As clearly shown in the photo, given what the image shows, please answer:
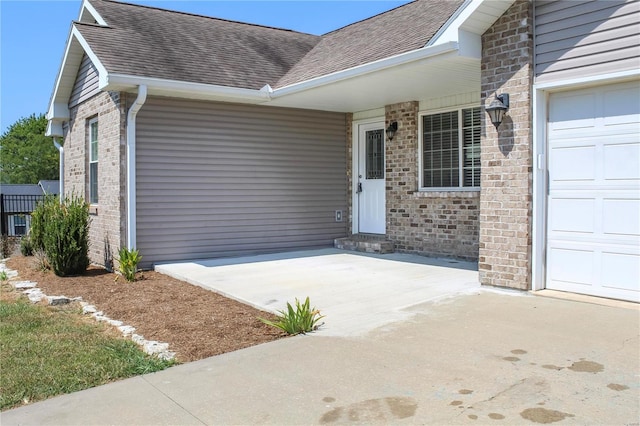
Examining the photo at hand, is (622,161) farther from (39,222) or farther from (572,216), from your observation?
(39,222)

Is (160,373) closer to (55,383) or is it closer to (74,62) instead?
(55,383)

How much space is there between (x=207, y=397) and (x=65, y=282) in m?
5.76

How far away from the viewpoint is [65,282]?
8.43 meters

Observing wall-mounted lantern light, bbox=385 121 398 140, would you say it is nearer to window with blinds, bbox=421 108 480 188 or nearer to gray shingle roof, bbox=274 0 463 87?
window with blinds, bbox=421 108 480 188

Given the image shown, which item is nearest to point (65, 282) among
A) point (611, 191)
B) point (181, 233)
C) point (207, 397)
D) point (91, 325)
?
point (181, 233)

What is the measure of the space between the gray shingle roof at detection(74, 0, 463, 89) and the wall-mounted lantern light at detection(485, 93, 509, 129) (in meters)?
1.28

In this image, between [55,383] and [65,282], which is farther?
[65,282]

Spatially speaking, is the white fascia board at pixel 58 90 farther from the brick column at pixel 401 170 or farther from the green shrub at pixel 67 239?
the brick column at pixel 401 170

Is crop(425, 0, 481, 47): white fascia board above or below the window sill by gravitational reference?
above

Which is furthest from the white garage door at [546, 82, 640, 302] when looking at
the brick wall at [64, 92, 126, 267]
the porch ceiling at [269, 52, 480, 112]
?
the brick wall at [64, 92, 126, 267]

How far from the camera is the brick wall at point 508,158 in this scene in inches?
243

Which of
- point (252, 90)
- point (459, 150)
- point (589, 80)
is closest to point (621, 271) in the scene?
point (589, 80)

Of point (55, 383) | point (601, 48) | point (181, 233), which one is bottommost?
point (55, 383)

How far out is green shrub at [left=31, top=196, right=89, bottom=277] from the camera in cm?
883
